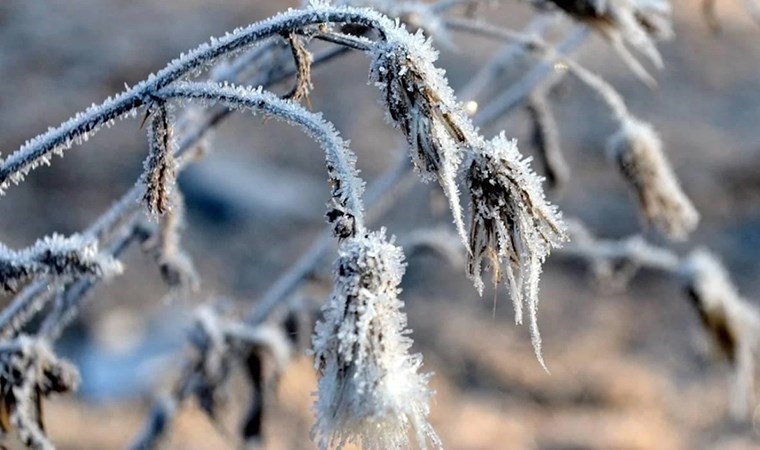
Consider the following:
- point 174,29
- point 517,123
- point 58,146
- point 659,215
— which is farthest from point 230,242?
point 58,146

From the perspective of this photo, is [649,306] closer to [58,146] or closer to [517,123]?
[517,123]

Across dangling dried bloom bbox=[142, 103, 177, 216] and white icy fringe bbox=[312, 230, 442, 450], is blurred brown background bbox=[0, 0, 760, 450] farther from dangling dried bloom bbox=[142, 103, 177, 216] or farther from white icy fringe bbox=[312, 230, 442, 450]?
white icy fringe bbox=[312, 230, 442, 450]

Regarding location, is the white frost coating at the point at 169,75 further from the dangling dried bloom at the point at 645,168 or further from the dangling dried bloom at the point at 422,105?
the dangling dried bloom at the point at 645,168

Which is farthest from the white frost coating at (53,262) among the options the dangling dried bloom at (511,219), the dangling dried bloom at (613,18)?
the dangling dried bloom at (613,18)

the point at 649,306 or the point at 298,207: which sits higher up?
the point at 298,207

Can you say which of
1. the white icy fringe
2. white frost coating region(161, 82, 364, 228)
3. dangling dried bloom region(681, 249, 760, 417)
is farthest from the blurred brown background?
the white icy fringe
